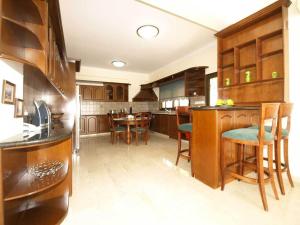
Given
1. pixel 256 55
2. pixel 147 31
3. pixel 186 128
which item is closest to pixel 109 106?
pixel 147 31

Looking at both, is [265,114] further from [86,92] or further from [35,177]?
→ [86,92]

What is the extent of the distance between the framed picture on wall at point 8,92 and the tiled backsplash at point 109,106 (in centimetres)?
476

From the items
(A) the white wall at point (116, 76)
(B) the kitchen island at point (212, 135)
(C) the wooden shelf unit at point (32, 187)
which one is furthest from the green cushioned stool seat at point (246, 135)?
(A) the white wall at point (116, 76)

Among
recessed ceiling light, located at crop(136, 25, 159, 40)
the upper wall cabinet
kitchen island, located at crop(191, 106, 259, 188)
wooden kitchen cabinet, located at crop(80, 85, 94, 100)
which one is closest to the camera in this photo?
the upper wall cabinet

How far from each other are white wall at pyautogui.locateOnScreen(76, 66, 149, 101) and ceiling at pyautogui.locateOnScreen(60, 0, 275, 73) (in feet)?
3.82

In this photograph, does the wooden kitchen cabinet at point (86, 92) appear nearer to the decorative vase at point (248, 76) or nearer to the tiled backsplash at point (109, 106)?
the tiled backsplash at point (109, 106)

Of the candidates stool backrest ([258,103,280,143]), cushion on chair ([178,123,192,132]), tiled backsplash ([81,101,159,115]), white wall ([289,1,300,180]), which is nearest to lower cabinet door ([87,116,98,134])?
tiled backsplash ([81,101,159,115])

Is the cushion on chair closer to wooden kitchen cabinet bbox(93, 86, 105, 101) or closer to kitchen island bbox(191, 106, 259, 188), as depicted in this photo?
kitchen island bbox(191, 106, 259, 188)

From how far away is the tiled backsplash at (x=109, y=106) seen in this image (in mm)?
5910

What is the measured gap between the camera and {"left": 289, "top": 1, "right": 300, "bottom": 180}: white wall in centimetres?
205

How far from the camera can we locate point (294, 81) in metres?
2.10

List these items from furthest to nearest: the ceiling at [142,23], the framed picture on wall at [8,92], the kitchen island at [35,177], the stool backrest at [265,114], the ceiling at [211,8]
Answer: the ceiling at [142,23], the ceiling at [211,8], the stool backrest at [265,114], the framed picture on wall at [8,92], the kitchen island at [35,177]

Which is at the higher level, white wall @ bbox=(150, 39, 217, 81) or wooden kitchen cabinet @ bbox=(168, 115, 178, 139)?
white wall @ bbox=(150, 39, 217, 81)

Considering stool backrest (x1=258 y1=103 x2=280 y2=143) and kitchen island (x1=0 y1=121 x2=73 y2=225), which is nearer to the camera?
kitchen island (x1=0 y1=121 x2=73 y2=225)
